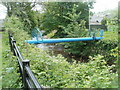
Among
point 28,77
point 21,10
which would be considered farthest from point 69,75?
point 21,10

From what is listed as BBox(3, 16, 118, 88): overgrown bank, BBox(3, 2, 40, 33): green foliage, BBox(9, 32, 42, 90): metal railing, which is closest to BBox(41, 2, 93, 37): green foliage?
BBox(3, 2, 40, 33): green foliage

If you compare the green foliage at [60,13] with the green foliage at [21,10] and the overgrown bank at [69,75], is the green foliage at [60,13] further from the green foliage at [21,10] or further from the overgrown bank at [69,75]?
the overgrown bank at [69,75]

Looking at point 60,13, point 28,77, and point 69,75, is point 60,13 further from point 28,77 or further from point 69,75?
point 28,77

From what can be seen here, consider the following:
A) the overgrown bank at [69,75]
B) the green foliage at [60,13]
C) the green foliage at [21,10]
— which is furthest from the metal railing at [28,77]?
the green foliage at [60,13]

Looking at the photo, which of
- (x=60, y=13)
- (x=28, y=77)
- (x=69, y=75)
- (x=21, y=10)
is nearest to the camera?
(x=28, y=77)

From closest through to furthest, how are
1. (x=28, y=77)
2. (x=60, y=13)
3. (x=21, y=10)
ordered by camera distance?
(x=28, y=77) < (x=21, y=10) < (x=60, y=13)

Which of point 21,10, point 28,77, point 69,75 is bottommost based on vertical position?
point 69,75

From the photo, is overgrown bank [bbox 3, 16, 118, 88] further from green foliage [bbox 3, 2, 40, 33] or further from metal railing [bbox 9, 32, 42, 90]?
green foliage [bbox 3, 2, 40, 33]

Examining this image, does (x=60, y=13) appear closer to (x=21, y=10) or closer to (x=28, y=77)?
(x=21, y=10)

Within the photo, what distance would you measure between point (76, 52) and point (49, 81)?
21.8ft

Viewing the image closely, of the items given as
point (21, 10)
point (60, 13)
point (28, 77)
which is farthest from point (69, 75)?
point (60, 13)

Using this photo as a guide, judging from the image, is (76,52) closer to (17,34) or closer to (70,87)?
(17,34)

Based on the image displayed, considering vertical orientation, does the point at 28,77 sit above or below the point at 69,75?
above

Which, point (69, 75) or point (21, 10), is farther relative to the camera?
point (21, 10)
